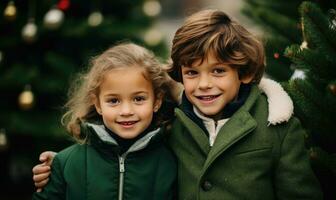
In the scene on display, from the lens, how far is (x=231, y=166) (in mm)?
2711

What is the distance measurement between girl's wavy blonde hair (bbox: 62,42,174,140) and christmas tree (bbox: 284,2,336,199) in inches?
30.0

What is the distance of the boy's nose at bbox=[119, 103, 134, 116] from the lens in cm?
287

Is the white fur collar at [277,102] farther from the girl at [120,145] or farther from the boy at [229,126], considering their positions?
the girl at [120,145]

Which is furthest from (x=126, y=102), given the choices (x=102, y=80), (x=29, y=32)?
(x=29, y=32)

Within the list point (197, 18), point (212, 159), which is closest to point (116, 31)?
point (197, 18)

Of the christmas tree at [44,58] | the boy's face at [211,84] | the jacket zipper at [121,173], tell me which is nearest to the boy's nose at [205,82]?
the boy's face at [211,84]

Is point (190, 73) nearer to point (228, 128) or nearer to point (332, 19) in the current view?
point (228, 128)

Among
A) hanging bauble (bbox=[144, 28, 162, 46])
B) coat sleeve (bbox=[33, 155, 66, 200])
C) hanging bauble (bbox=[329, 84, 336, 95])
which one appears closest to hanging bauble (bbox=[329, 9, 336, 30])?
hanging bauble (bbox=[329, 84, 336, 95])

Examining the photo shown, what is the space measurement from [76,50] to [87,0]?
0.56 meters

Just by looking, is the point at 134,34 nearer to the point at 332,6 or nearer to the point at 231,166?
the point at 332,6

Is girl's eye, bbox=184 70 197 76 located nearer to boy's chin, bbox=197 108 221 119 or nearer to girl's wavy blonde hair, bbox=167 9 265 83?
girl's wavy blonde hair, bbox=167 9 265 83

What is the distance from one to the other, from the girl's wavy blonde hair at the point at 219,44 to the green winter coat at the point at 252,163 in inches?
9.4

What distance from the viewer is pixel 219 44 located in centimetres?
278

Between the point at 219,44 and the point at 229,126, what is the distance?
0.44m
